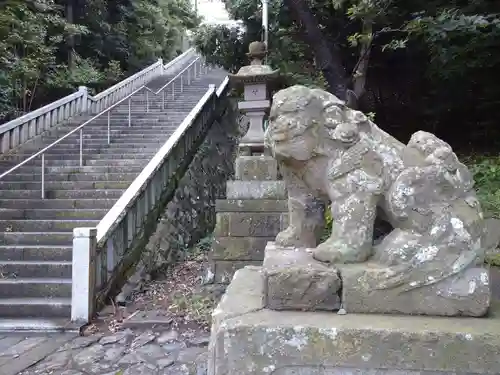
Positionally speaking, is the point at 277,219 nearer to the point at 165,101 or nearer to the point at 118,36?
the point at 165,101

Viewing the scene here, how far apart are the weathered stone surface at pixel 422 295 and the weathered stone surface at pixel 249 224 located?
344cm

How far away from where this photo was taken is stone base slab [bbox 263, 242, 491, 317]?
1.85m

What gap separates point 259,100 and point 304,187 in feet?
13.8

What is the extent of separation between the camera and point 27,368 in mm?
3451

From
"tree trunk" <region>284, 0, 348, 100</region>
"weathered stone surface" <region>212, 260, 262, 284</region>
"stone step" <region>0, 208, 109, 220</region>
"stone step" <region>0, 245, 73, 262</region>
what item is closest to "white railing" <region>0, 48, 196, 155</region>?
"stone step" <region>0, 208, 109, 220</region>

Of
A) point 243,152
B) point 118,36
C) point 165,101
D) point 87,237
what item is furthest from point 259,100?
point 118,36

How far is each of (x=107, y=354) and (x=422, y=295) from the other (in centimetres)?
285

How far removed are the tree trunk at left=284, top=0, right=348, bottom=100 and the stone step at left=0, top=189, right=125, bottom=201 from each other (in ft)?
13.2

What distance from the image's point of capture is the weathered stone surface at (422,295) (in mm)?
1850

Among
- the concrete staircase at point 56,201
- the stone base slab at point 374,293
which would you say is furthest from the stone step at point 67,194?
the stone base slab at point 374,293

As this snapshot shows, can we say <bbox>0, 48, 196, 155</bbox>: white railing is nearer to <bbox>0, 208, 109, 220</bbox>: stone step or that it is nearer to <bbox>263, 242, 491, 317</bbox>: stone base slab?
<bbox>0, 208, 109, 220</bbox>: stone step

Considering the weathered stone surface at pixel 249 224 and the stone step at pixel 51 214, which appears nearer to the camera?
the weathered stone surface at pixel 249 224

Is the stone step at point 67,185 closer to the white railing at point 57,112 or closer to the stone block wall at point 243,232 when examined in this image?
the white railing at point 57,112

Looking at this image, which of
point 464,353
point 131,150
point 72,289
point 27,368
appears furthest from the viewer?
point 131,150
